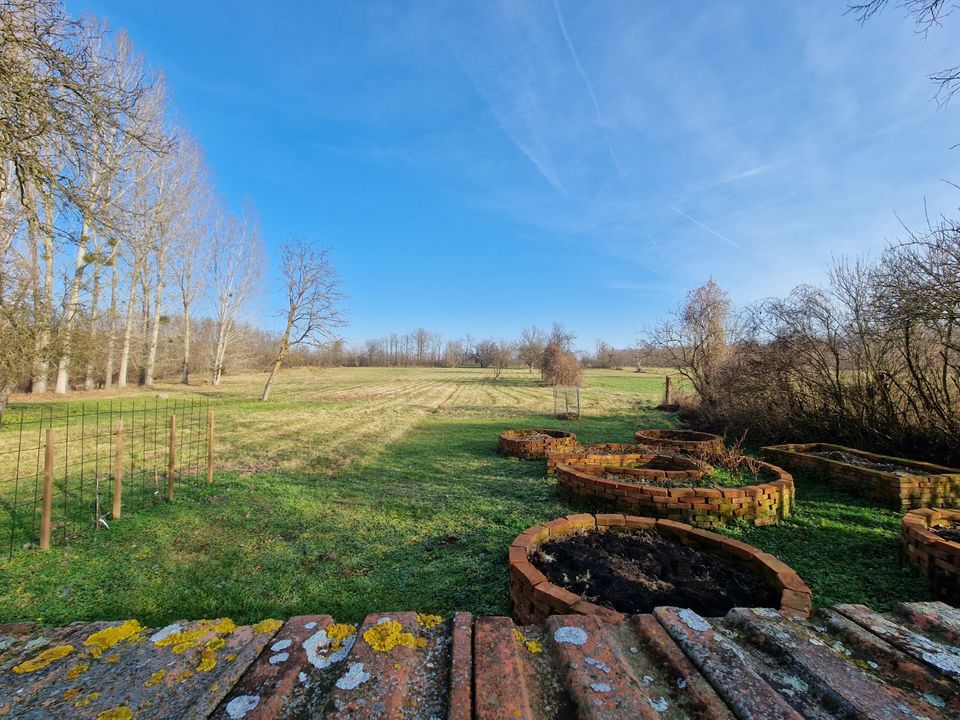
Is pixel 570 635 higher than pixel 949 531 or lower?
higher

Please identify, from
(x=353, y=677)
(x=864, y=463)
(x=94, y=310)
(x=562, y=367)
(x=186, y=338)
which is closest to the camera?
(x=353, y=677)

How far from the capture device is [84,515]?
4.88 m

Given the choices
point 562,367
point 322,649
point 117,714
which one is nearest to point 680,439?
point 322,649

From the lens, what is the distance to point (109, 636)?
1.50 meters

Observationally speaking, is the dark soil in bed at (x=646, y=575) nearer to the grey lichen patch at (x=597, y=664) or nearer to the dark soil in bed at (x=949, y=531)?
the grey lichen patch at (x=597, y=664)

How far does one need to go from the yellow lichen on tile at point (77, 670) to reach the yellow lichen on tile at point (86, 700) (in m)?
0.14

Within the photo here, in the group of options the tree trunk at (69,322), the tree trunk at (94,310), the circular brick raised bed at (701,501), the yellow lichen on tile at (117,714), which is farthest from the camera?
the tree trunk at (94,310)

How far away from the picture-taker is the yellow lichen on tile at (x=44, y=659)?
1.30 metres

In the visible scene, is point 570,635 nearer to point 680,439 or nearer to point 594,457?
point 594,457

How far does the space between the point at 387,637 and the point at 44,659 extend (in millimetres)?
1099

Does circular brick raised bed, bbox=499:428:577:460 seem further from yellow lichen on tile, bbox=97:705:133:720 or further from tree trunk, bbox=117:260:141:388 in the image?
tree trunk, bbox=117:260:141:388

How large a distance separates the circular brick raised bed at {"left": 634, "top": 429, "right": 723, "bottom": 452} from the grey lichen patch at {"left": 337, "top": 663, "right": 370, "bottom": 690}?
8132 millimetres

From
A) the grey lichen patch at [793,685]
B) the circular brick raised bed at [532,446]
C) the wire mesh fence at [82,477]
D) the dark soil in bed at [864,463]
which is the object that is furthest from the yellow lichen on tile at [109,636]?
the dark soil in bed at [864,463]

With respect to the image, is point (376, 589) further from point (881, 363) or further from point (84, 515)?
point (881, 363)
